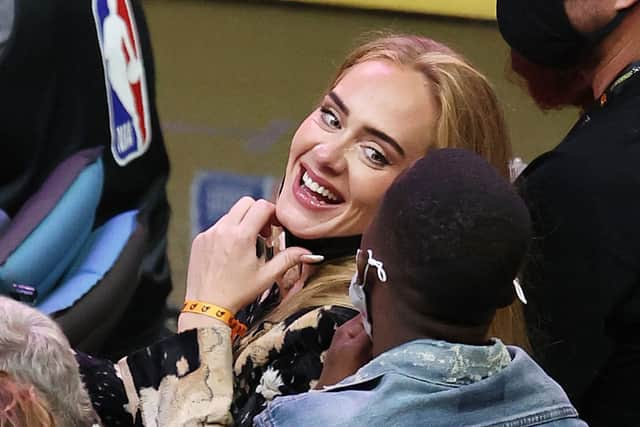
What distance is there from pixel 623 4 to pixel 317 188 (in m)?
0.50

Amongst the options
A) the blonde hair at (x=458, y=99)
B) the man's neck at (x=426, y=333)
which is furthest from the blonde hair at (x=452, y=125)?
the man's neck at (x=426, y=333)

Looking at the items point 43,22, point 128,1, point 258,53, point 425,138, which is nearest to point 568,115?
point 258,53

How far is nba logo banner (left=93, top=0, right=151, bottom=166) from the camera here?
2602 millimetres

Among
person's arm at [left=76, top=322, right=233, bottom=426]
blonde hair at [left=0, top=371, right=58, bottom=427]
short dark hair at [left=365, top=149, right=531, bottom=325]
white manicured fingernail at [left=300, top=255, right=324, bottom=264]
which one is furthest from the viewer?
white manicured fingernail at [left=300, top=255, right=324, bottom=264]

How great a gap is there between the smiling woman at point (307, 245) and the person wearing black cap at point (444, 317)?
278mm

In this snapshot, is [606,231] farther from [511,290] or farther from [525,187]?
[511,290]

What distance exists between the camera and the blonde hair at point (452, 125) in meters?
1.28

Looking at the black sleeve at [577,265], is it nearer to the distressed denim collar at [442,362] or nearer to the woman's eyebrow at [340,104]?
the woman's eyebrow at [340,104]

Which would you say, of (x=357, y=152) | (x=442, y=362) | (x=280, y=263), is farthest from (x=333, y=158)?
(x=442, y=362)

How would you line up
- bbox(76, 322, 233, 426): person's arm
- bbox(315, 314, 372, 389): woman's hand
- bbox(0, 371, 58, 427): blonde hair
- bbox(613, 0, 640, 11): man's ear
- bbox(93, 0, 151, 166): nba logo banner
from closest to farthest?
bbox(315, 314, 372, 389): woman's hand < bbox(0, 371, 58, 427): blonde hair < bbox(76, 322, 233, 426): person's arm < bbox(613, 0, 640, 11): man's ear < bbox(93, 0, 151, 166): nba logo banner

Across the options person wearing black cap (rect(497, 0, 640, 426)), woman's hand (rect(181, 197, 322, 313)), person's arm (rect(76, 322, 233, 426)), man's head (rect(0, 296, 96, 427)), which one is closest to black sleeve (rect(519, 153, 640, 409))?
person wearing black cap (rect(497, 0, 640, 426))

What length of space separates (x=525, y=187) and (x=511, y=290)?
520 millimetres

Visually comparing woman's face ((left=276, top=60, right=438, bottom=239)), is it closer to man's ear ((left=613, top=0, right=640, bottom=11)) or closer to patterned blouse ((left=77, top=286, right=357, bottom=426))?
patterned blouse ((left=77, top=286, right=357, bottom=426))

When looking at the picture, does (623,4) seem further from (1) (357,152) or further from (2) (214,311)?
(2) (214,311)
